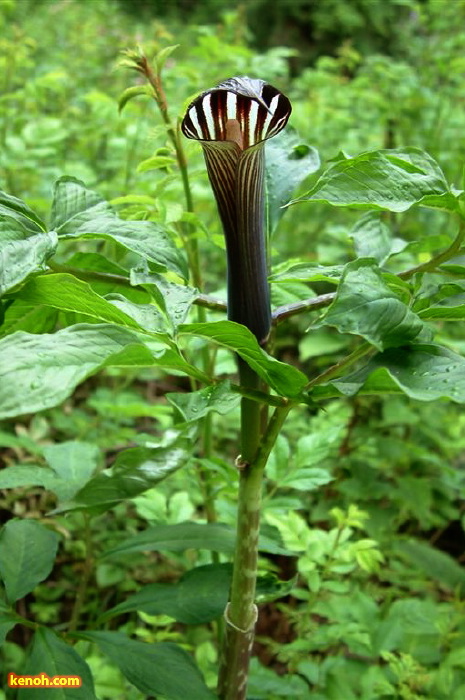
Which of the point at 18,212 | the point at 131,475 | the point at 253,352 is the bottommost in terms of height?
the point at 131,475

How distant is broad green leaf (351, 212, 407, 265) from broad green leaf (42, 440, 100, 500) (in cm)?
43

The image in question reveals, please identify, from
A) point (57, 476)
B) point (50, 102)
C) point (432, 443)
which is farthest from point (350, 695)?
point (50, 102)

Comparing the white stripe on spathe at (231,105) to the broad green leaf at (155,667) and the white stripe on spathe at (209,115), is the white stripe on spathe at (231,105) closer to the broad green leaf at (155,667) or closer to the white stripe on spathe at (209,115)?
the white stripe on spathe at (209,115)

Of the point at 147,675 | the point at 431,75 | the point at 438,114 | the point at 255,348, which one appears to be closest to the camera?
the point at 255,348

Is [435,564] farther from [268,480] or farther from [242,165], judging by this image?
[242,165]

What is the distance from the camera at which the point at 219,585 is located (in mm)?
784

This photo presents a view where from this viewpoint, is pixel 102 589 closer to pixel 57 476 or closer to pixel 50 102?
pixel 57 476

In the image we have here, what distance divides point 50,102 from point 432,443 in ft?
8.25

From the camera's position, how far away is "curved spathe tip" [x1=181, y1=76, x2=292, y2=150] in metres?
0.52

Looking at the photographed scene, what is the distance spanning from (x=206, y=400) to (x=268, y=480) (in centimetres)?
96

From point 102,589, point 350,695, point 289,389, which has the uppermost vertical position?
point 289,389

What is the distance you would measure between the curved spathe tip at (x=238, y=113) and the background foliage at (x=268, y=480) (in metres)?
0.12

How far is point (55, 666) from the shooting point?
0.68 m

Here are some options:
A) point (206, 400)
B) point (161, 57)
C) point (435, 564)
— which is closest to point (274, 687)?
point (435, 564)
